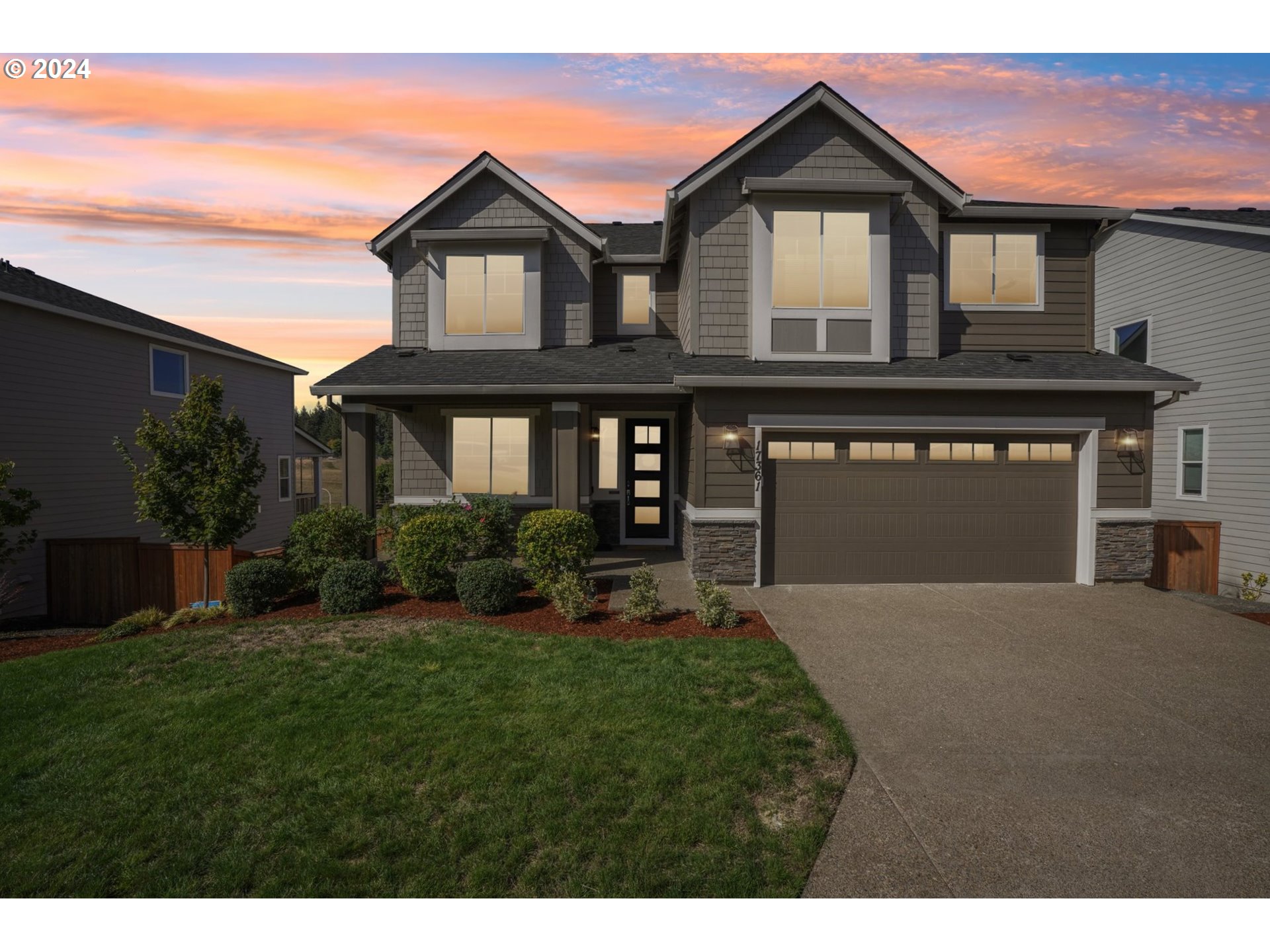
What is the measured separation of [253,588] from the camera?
8570mm

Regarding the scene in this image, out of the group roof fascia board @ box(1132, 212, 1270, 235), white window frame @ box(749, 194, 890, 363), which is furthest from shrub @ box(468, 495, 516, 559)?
roof fascia board @ box(1132, 212, 1270, 235)

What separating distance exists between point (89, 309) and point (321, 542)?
30.9 feet

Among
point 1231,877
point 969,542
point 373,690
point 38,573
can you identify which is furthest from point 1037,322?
point 38,573

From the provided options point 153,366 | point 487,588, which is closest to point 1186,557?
point 487,588

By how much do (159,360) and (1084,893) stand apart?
63.9ft

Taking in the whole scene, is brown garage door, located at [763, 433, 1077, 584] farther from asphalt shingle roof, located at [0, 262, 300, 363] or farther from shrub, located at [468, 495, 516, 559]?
asphalt shingle roof, located at [0, 262, 300, 363]

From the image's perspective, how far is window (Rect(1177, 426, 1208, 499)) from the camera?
13938mm

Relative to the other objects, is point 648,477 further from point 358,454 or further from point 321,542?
point 321,542

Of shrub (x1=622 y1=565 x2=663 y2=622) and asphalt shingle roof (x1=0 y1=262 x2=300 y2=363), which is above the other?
asphalt shingle roof (x1=0 y1=262 x2=300 y2=363)

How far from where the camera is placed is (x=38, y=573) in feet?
39.1

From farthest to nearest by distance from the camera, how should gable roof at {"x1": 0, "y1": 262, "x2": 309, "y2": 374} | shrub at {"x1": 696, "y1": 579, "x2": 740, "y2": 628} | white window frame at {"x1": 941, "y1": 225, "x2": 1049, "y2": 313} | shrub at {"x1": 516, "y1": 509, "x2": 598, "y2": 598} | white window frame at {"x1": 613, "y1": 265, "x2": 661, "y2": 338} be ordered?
white window frame at {"x1": 613, "y1": 265, "x2": 661, "y2": 338} → gable roof at {"x1": 0, "y1": 262, "x2": 309, "y2": 374} → white window frame at {"x1": 941, "y1": 225, "x2": 1049, "y2": 313} → shrub at {"x1": 516, "y1": 509, "x2": 598, "y2": 598} → shrub at {"x1": 696, "y1": 579, "x2": 740, "y2": 628}

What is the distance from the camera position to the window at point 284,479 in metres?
20.3

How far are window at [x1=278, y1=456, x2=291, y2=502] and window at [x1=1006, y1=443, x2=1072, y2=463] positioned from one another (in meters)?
20.7

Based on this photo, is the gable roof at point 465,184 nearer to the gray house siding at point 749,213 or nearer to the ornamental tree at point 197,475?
the gray house siding at point 749,213
